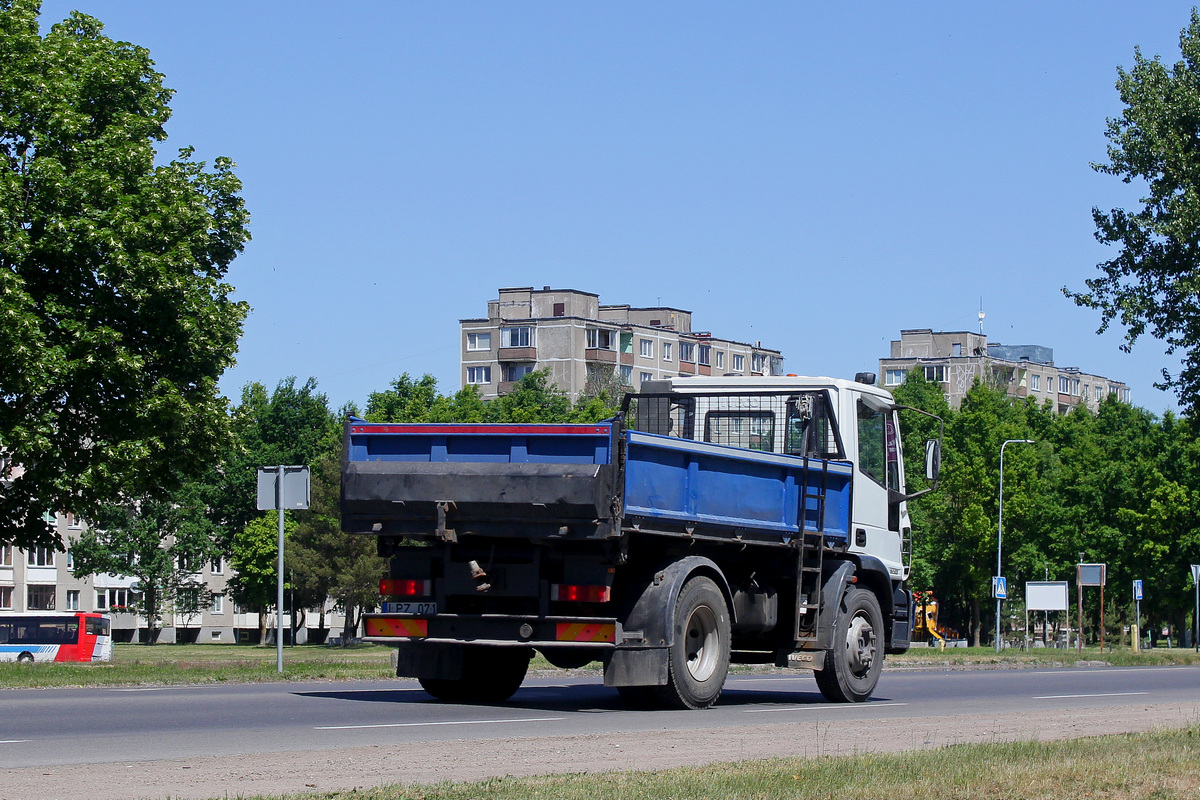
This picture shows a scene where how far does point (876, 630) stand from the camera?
1702 centimetres

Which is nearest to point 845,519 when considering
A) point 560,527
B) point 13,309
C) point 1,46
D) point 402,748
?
point 560,527

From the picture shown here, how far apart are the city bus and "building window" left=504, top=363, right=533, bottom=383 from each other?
73463mm

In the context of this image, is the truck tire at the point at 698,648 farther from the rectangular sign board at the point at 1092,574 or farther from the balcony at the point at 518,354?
the balcony at the point at 518,354

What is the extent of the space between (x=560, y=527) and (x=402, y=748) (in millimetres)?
3230

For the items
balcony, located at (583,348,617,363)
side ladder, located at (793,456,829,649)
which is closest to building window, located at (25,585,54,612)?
balcony, located at (583,348,617,363)

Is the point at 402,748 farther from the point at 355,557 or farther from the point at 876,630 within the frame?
the point at 355,557

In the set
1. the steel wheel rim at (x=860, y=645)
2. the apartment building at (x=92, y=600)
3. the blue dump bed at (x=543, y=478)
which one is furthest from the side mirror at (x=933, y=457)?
the apartment building at (x=92, y=600)

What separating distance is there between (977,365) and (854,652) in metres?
142

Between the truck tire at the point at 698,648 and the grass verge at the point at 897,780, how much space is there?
352cm

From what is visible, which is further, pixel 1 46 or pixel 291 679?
pixel 1 46

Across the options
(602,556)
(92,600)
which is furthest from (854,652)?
(92,600)

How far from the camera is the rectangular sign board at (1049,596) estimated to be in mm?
51438

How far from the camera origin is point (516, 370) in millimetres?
137625

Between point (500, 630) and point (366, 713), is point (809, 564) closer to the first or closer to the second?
point (500, 630)
